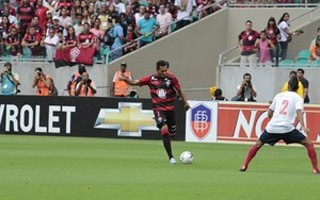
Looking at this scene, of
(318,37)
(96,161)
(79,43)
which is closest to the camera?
(96,161)

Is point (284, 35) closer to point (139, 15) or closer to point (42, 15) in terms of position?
point (139, 15)

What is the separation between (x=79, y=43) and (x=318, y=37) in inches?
312

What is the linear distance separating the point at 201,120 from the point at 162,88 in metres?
8.83

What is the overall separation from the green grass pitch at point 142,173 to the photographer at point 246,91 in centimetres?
362

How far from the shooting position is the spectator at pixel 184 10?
36.9 meters

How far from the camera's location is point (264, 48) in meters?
33.3

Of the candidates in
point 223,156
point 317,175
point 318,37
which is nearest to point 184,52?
point 318,37

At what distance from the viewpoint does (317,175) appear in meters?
19.0

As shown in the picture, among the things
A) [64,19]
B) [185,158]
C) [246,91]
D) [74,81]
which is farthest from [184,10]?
[185,158]

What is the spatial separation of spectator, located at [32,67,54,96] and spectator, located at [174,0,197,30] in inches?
212

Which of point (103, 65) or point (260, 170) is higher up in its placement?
point (103, 65)

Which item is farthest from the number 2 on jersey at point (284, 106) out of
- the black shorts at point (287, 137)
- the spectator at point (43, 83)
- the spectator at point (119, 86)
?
the spectator at point (43, 83)

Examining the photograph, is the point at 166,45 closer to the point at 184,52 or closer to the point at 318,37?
the point at 184,52

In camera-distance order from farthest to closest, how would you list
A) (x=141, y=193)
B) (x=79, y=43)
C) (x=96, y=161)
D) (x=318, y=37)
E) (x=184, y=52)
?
(x=184, y=52)
(x=79, y=43)
(x=318, y=37)
(x=96, y=161)
(x=141, y=193)
